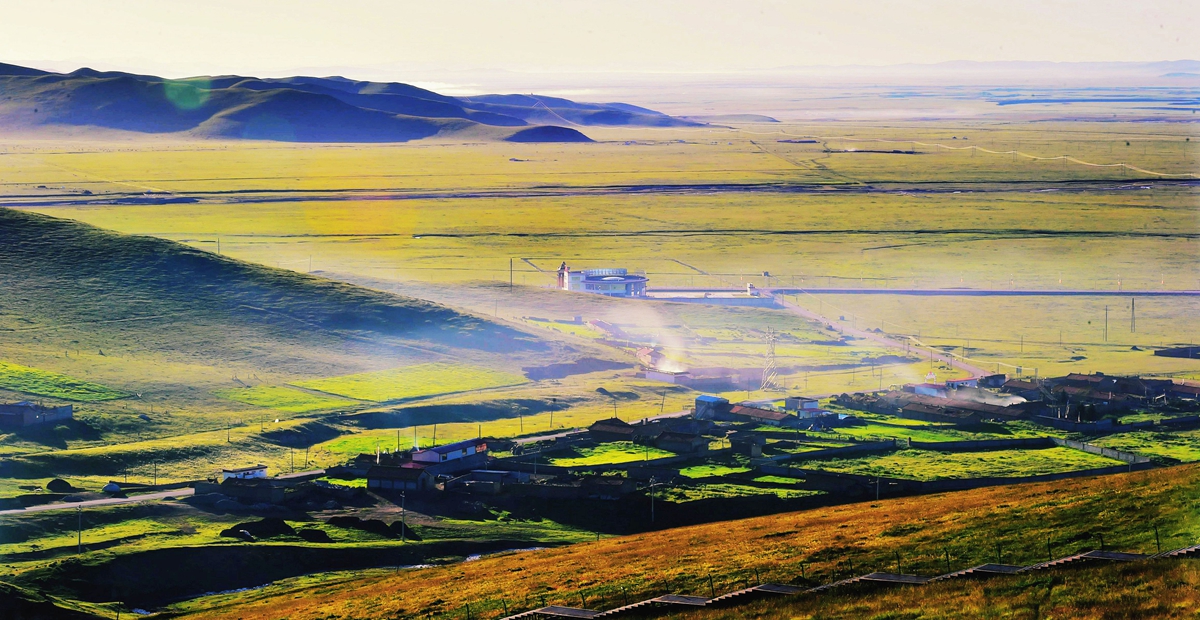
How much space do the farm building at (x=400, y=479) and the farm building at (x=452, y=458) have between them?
1890mm

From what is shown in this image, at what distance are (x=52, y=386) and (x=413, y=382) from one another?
15808mm

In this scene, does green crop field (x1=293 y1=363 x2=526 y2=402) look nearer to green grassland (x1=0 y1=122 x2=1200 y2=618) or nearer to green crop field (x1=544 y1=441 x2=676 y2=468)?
green grassland (x1=0 y1=122 x2=1200 y2=618)

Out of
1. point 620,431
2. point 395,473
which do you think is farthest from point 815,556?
point 620,431

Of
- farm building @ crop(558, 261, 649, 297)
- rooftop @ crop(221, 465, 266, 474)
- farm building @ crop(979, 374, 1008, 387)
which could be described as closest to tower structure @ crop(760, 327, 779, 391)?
farm building @ crop(979, 374, 1008, 387)

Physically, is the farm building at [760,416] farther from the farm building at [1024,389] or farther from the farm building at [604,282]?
the farm building at [604,282]

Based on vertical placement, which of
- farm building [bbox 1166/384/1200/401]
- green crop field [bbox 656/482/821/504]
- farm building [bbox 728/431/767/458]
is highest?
green crop field [bbox 656/482/821/504]

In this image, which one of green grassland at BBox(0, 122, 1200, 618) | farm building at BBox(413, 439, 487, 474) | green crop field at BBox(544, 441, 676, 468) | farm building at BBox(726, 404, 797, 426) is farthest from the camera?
farm building at BBox(726, 404, 797, 426)

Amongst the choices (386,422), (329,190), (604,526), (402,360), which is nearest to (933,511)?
(604,526)

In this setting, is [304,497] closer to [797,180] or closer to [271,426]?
[271,426]

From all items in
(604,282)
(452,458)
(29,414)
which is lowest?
(452,458)

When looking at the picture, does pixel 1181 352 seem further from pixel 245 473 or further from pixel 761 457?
pixel 245 473

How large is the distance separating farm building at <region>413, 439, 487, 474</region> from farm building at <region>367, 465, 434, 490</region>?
189cm

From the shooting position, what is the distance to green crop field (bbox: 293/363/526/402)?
73.8 metres

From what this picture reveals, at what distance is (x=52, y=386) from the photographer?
70.6 meters
